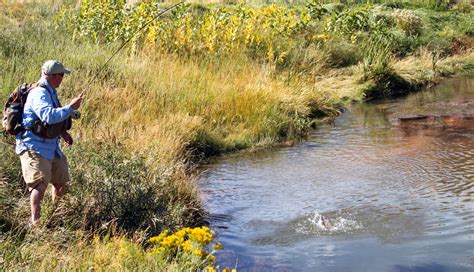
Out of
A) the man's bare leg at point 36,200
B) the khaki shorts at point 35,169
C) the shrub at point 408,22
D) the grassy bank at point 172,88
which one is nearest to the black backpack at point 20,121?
the khaki shorts at point 35,169

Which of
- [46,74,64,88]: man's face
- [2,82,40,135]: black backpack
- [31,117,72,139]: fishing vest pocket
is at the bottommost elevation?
[31,117,72,139]: fishing vest pocket

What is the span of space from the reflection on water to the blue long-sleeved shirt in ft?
6.73

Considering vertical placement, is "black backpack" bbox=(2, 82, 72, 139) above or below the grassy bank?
above

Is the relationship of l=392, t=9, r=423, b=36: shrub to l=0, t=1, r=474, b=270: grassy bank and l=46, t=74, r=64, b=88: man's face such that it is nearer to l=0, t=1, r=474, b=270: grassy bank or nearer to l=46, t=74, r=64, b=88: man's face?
l=0, t=1, r=474, b=270: grassy bank

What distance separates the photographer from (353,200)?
30.0ft

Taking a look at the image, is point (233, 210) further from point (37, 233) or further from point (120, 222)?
point (37, 233)

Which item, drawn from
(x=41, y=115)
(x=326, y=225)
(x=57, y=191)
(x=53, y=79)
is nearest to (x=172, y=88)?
(x=326, y=225)

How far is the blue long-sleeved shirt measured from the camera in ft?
21.4

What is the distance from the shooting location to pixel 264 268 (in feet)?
23.4

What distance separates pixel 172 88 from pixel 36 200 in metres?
6.85

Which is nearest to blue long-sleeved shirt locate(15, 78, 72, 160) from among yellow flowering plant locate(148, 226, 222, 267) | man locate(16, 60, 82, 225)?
man locate(16, 60, 82, 225)

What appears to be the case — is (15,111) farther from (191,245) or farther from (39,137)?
(191,245)

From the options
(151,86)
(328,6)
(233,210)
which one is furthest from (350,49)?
(233,210)

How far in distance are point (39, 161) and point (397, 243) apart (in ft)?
12.0
